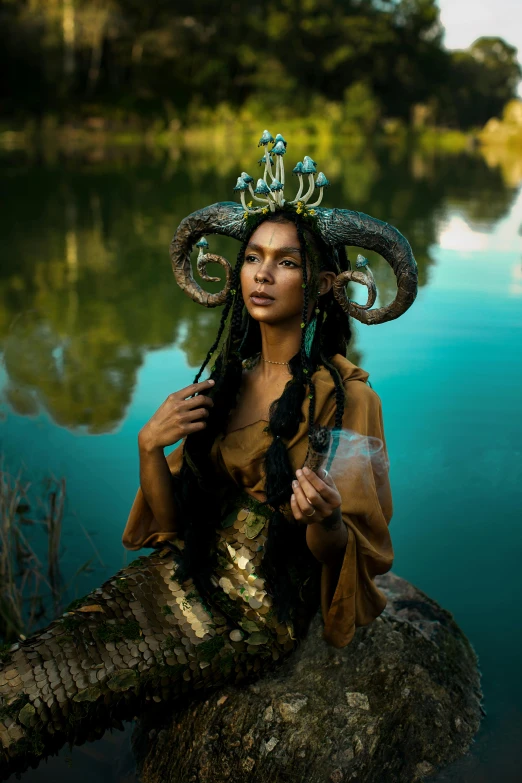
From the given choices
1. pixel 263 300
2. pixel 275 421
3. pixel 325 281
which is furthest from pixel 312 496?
pixel 325 281

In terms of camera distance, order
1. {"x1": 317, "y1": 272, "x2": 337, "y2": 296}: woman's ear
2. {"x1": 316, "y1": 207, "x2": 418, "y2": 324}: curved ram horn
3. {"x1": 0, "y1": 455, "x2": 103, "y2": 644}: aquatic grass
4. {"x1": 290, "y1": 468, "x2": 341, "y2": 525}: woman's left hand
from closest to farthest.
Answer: {"x1": 290, "y1": 468, "x2": 341, "y2": 525}: woman's left hand
{"x1": 316, "y1": 207, "x2": 418, "y2": 324}: curved ram horn
{"x1": 317, "y1": 272, "x2": 337, "y2": 296}: woman's ear
{"x1": 0, "y1": 455, "x2": 103, "y2": 644}: aquatic grass

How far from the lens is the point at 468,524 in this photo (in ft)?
16.0

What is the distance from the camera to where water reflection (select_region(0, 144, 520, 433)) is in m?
6.95

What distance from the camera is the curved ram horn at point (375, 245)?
8.58ft

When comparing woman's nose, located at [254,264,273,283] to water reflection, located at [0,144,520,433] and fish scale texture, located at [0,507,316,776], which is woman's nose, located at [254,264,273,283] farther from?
water reflection, located at [0,144,520,433]

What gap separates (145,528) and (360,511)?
839mm

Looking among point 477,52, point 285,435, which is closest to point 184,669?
point 285,435

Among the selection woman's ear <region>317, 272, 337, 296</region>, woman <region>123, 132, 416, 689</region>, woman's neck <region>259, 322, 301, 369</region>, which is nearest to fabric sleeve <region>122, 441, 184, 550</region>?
woman <region>123, 132, 416, 689</region>

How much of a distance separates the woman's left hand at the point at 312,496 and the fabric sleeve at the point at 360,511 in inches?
10.3

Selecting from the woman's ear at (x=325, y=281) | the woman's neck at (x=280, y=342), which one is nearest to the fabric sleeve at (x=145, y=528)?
the woman's neck at (x=280, y=342)

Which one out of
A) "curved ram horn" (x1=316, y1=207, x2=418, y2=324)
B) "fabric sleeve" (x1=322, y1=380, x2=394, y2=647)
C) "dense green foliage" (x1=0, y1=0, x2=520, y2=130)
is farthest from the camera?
"dense green foliage" (x1=0, y1=0, x2=520, y2=130)

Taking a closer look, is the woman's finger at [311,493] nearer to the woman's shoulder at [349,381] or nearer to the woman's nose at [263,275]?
the woman's shoulder at [349,381]

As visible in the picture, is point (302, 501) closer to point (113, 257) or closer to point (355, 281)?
point (355, 281)

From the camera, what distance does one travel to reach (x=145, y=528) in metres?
2.96
